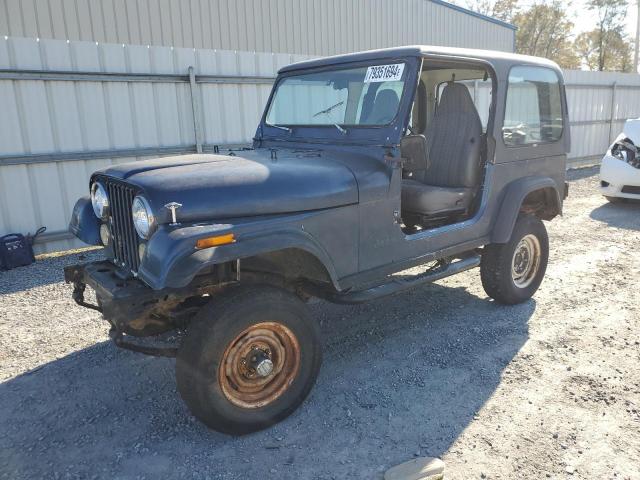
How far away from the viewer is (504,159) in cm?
406

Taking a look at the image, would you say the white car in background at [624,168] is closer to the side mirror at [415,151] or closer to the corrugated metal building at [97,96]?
the corrugated metal building at [97,96]

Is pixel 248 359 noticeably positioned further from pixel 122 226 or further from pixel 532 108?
pixel 532 108

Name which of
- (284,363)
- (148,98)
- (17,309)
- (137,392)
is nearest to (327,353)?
(284,363)

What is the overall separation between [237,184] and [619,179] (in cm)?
778

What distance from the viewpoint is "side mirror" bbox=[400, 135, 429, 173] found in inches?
123

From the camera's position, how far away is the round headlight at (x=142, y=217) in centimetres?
255

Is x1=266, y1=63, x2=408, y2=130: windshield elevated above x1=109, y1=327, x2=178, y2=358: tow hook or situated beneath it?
elevated above

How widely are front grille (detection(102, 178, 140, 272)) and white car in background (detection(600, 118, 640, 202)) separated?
8.13m

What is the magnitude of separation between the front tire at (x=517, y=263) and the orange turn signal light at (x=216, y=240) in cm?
260

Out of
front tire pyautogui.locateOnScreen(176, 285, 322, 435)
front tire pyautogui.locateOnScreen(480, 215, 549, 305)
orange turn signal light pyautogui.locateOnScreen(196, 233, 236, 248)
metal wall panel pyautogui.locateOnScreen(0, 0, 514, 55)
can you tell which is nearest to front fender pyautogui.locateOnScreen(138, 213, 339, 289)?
orange turn signal light pyautogui.locateOnScreen(196, 233, 236, 248)

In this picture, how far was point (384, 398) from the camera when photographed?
315 centimetres

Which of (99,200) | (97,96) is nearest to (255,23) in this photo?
(97,96)

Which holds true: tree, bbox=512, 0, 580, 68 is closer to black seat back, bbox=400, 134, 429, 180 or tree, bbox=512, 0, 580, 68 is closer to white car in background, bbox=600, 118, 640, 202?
white car in background, bbox=600, 118, 640, 202

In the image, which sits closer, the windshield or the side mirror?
the side mirror
